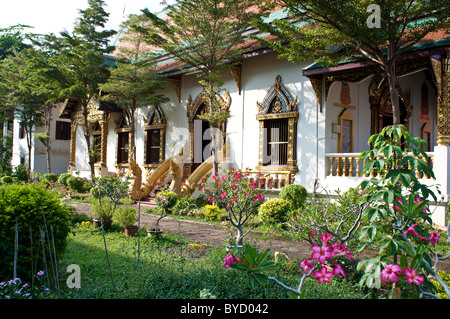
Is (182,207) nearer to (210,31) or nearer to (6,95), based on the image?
(210,31)

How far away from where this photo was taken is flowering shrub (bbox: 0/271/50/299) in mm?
4133

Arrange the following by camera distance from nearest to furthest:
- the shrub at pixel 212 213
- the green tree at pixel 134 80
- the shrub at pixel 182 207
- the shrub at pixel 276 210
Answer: the shrub at pixel 276 210 → the shrub at pixel 212 213 → the shrub at pixel 182 207 → the green tree at pixel 134 80

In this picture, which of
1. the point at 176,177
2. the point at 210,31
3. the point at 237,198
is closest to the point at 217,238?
the point at 237,198

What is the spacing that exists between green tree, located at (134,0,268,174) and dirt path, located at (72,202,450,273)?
9.63 feet

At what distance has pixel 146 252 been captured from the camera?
686 cm

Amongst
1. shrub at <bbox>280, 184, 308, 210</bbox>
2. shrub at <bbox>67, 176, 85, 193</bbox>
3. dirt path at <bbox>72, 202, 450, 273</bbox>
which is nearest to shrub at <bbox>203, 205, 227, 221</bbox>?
dirt path at <bbox>72, 202, 450, 273</bbox>

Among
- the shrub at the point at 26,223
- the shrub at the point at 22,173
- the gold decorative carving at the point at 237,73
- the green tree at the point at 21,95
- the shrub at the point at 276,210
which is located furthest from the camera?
the shrub at the point at 22,173

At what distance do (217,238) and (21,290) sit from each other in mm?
4709

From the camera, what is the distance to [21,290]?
4418 millimetres

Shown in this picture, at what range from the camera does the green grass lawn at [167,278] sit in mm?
4336

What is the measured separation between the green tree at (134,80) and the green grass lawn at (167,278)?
9.47 metres

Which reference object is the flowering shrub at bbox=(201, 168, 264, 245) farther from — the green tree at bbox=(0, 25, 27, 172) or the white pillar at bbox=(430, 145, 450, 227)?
the green tree at bbox=(0, 25, 27, 172)

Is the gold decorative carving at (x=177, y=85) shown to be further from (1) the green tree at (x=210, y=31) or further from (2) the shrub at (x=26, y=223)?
(2) the shrub at (x=26, y=223)

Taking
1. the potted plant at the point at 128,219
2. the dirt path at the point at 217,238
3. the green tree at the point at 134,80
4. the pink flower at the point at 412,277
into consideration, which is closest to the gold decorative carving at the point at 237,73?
the green tree at the point at 134,80
